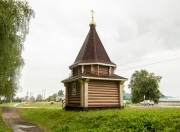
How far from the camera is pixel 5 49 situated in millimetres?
15711

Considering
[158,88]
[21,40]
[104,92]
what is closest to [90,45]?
[104,92]

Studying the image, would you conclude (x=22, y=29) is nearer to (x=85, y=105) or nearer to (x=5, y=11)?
(x=5, y=11)

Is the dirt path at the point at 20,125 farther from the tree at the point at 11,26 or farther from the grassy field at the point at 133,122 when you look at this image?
the tree at the point at 11,26

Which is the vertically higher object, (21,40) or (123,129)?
(21,40)

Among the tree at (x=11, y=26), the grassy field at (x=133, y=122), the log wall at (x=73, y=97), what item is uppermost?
the tree at (x=11, y=26)

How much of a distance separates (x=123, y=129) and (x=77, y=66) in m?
14.3

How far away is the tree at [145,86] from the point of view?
68812mm

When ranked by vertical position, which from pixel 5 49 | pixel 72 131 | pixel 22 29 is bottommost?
pixel 72 131

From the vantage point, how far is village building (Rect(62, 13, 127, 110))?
2425 centimetres

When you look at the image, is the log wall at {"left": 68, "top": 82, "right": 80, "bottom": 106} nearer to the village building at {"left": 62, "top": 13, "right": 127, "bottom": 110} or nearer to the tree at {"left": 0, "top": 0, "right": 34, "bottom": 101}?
the village building at {"left": 62, "top": 13, "right": 127, "bottom": 110}

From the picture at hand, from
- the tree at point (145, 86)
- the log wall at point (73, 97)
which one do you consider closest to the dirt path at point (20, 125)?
the log wall at point (73, 97)

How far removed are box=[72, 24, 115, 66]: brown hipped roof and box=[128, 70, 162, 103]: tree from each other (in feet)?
139

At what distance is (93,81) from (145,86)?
47.8m

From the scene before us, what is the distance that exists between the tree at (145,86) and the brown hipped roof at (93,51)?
42262 mm
